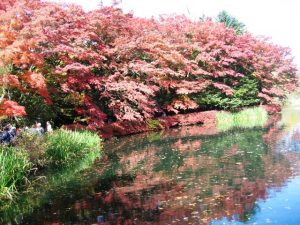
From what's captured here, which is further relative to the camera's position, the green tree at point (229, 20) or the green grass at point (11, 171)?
the green tree at point (229, 20)

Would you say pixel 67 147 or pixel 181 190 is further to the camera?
Result: pixel 67 147

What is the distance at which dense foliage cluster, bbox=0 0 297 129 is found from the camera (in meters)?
15.0

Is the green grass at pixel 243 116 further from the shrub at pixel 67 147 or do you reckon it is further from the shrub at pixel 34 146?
the shrub at pixel 34 146

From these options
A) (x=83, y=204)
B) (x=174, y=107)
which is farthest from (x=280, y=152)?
(x=174, y=107)

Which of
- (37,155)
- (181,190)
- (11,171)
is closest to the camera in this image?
(181,190)

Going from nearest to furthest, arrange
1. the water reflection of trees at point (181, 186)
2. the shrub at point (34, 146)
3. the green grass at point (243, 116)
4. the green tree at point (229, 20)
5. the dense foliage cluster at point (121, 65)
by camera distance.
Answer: the water reflection of trees at point (181, 186), the shrub at point (34, 146), the dense foliage cluster at point (121, 65), the green grass at point (243, 116), the green tree at point (229, 20)

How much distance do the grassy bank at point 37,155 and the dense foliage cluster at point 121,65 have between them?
4.28ft

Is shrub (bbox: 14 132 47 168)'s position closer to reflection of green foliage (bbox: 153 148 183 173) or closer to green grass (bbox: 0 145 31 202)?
green grass (bbox: 0 145 31 202)

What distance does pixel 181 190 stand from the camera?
10.0 meters

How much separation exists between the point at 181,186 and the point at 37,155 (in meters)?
5.37

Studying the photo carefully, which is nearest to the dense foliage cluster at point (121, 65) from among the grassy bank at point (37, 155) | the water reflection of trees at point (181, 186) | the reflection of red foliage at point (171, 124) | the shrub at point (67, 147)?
the reflection of red foliage at point (171, 124)

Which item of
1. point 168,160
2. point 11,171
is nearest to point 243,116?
point 168,160

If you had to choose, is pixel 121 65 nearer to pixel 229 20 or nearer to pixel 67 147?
pixel 67 147

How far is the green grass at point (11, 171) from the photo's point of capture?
9922mm
